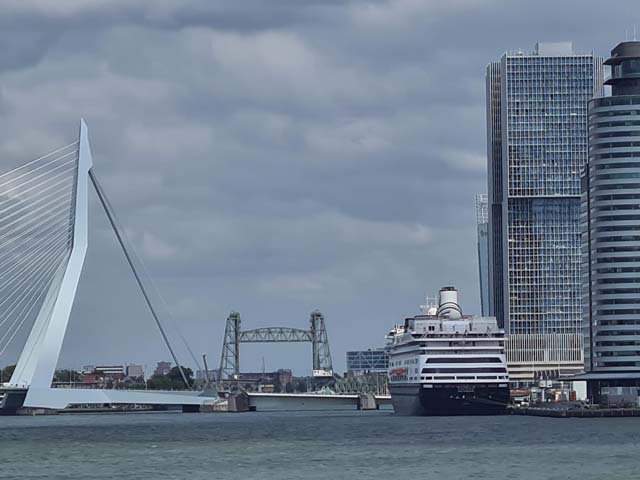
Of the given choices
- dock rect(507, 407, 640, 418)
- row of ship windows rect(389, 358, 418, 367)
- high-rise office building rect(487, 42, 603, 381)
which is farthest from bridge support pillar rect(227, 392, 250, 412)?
dock rect(507, 407, 640, 418)

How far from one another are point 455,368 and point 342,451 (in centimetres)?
3247

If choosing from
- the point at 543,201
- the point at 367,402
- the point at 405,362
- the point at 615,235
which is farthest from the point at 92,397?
the point at 543,201

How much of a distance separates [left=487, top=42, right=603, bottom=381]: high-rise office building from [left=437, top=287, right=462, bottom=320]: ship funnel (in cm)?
6445

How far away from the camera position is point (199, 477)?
51438mm

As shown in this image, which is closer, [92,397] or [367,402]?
[92,397]

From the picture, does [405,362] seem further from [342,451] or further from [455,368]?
[342,451]

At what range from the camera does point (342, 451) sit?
63969mm

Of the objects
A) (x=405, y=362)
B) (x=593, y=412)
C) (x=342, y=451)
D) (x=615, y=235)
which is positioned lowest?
(x=342, y=451)

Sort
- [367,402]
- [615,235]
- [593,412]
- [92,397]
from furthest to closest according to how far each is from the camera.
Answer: [367,402] < [615,235] < [593,412] < [92,397]

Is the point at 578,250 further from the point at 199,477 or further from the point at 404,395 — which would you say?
the point at 199,477

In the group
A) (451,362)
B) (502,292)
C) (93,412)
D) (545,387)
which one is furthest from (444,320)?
(502,292)

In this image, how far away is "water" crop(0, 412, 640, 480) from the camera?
2071 inches

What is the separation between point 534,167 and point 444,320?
7483cm

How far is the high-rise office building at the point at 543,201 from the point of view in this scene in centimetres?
17212
